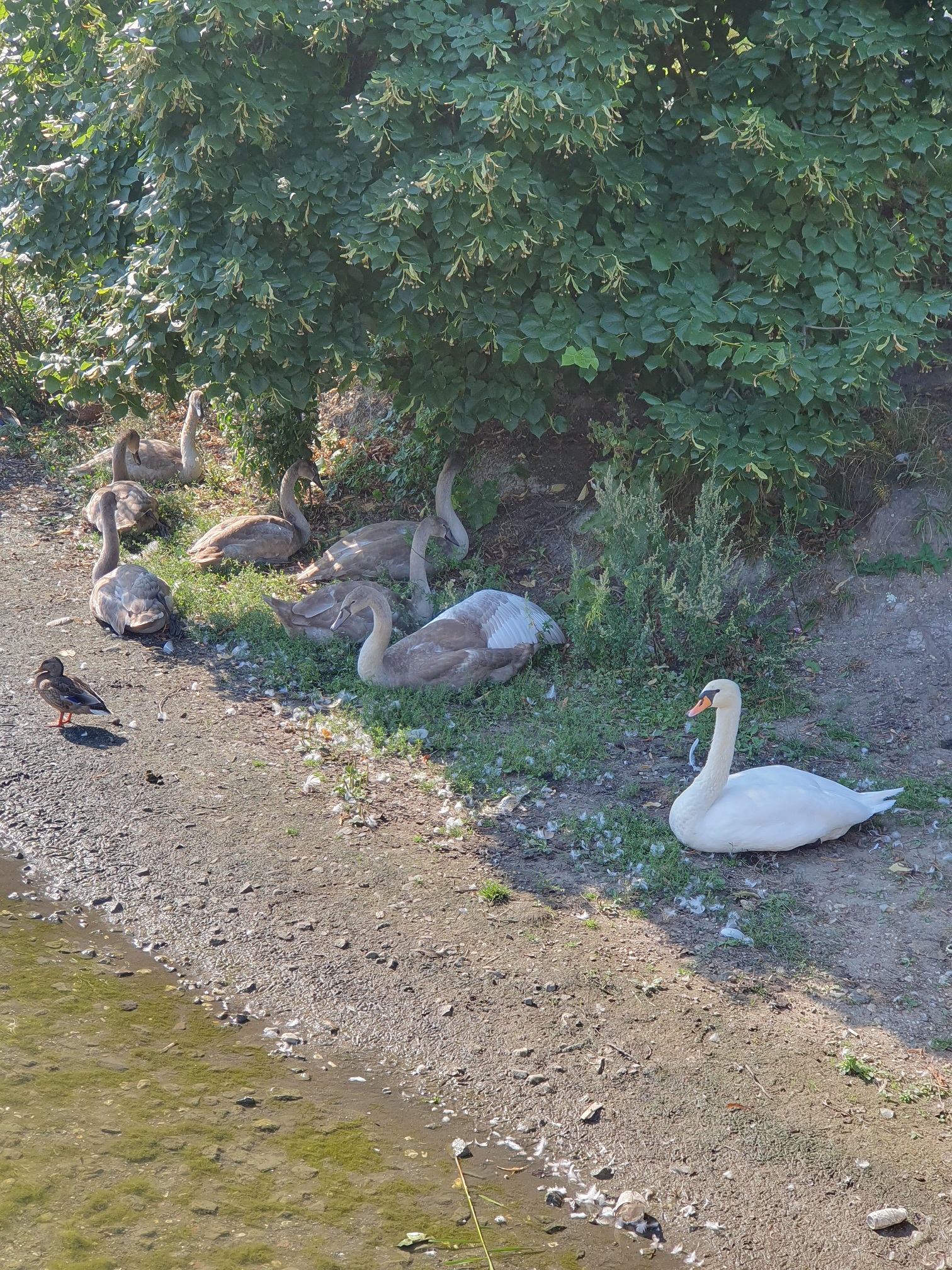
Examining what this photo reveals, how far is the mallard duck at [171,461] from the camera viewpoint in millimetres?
11688

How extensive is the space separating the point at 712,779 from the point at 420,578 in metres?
3.62

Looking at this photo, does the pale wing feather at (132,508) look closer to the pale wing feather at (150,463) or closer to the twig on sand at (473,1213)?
the pale wing feather at (150,463)

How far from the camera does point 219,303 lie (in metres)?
7.60

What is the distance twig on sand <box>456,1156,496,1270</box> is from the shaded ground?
0.28m

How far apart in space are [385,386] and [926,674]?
4658 millimetres

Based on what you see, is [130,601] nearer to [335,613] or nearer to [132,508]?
[335,613]

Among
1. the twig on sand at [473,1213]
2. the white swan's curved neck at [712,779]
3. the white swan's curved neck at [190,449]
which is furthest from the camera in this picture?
the white swan's curved neck at [190,449]

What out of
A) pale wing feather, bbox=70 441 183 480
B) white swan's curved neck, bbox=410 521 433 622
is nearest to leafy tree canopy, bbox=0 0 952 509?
white swan's curved neck, bbox=410 521 433 622

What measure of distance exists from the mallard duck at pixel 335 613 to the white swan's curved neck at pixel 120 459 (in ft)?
10.7

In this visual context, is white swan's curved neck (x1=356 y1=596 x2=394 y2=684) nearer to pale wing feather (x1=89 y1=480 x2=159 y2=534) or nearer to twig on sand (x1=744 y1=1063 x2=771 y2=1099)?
pale wing feather (x1=89 y1=480 x2=159 y2=534)

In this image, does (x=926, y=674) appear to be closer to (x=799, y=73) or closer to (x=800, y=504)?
(x=800, y=504)

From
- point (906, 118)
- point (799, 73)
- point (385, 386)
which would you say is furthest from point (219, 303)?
point (906, 118)

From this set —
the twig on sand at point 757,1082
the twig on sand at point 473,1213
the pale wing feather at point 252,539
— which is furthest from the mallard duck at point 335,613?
the twig on sand at point 473,1213

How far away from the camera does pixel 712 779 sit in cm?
601
